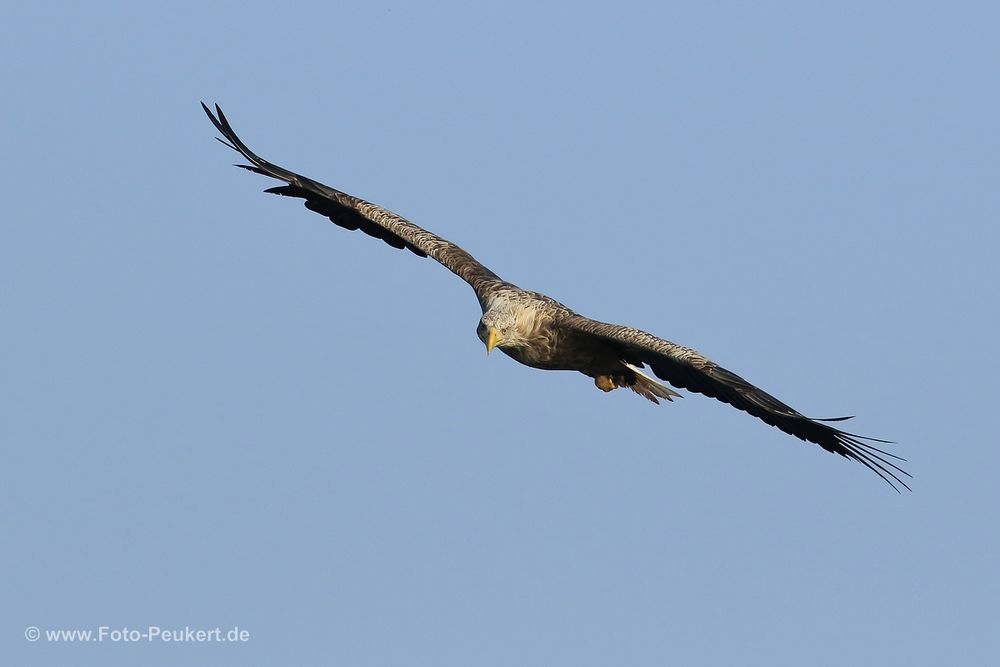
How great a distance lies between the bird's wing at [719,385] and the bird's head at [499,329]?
27.0 inches

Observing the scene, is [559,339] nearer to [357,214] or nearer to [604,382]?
[604,382]

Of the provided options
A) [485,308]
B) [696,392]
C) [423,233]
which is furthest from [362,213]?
[696,392]

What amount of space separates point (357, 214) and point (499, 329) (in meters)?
3.88

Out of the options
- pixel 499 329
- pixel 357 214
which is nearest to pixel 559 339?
pixel 499 329

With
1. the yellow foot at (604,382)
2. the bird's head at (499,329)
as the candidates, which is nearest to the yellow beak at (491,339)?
the bird's head at (499,329)

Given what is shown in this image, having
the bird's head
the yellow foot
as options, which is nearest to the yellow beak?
the bird's head

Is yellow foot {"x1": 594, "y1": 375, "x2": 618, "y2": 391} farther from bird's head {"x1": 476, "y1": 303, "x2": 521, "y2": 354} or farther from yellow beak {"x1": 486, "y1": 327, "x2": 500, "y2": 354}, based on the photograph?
yellow beak {"x1": 486, "y1": 327, "x2": 500, "y2": 354}

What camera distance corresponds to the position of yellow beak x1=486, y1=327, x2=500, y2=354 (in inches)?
653

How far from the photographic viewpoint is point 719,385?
49.9 ft

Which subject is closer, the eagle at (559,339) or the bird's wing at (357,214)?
the eagle at (559,339)

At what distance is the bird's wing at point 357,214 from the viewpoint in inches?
752

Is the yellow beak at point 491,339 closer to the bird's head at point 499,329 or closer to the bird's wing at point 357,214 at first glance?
the bird's head at point 499,329

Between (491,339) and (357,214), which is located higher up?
(357,214)

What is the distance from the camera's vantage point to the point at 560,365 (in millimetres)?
17188
